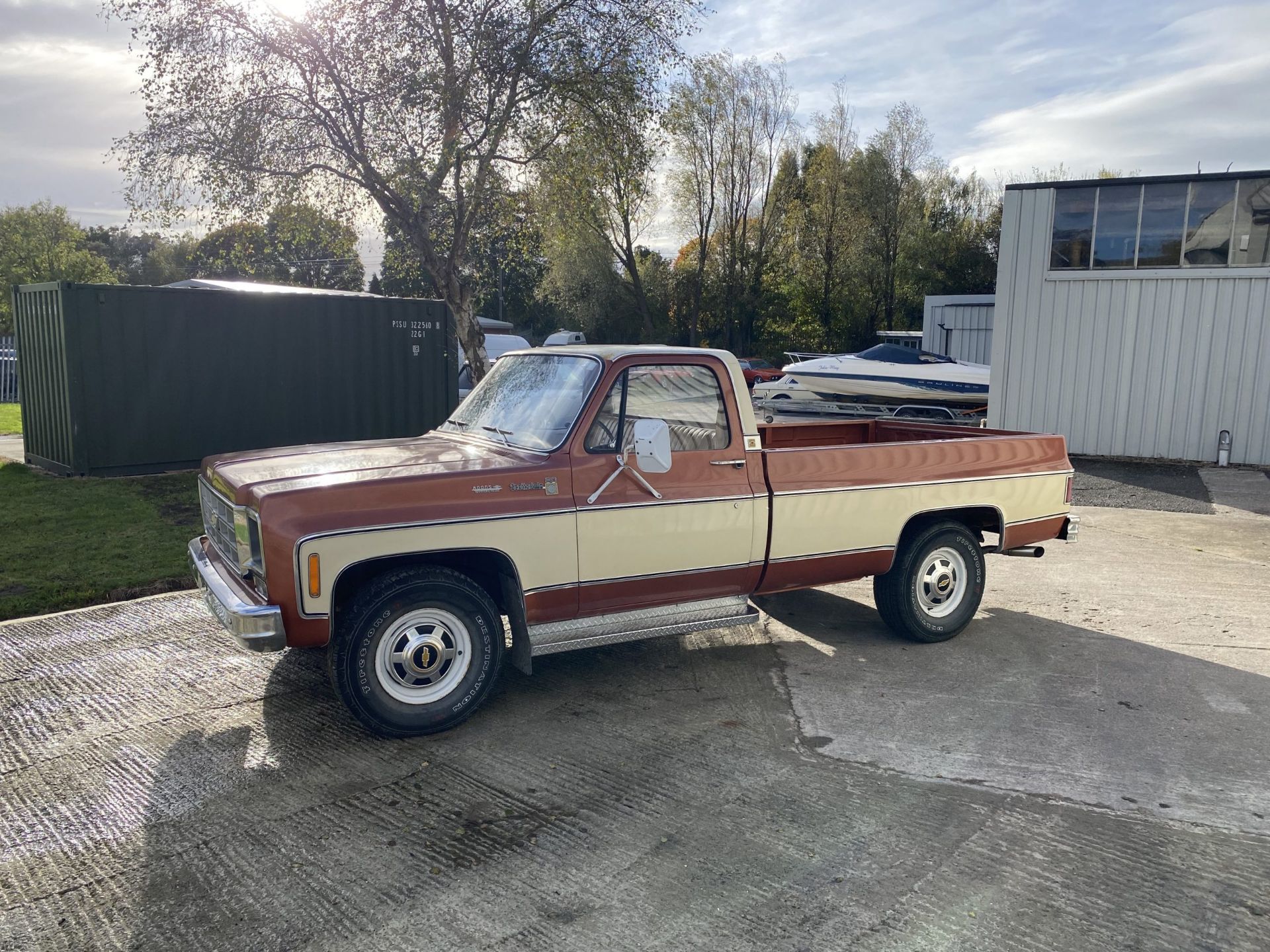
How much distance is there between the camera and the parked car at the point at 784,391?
21.7 m

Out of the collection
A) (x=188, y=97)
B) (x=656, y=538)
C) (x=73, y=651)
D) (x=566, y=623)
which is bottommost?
(x=73, y=651)

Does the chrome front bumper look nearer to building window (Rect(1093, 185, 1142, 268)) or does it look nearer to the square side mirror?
the square side mirror

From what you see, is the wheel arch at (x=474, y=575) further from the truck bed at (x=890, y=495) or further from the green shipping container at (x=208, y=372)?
the green shipping container at (x=208, y=372)

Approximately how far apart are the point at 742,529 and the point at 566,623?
1.20 metres

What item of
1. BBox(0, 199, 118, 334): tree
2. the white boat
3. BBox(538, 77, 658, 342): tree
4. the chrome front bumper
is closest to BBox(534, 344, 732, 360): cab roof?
the chrome front bumper

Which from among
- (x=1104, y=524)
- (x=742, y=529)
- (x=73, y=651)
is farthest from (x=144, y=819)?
(x=1104, y=524)

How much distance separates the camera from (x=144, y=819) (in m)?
3.98

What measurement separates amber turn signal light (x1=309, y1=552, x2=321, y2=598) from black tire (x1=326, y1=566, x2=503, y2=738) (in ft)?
0.76

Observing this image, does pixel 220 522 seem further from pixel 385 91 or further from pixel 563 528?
pixel 385 91

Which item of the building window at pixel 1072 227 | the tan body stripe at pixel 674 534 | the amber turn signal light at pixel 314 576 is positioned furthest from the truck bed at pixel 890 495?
the building window at pixel 1072 227

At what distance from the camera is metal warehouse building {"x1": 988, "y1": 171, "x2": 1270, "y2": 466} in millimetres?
15133

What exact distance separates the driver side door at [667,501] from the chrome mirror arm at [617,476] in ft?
0.04

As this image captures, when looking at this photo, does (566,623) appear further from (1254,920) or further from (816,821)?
(1254,920)

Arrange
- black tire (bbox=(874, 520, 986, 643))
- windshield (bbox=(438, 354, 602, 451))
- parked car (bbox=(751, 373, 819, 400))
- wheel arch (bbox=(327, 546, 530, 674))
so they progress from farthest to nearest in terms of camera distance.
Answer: parked car (bbox=(751, 373, 819, 400)) → black tire (bbox=(874, 520, 986, 643)) → windshield (bbox=(438, 354, 602, 451)) → wheel arch (bbox=(327, 546, 530, 674))
